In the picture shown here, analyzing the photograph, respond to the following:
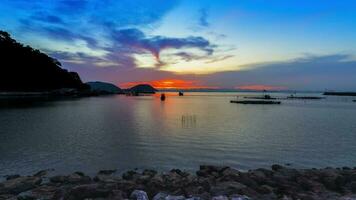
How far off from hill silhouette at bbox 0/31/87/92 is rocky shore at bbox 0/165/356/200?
11942 cm

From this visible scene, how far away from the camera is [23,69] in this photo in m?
124

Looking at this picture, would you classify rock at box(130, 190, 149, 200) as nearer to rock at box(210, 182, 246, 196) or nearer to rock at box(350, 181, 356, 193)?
rock at box(210, 182, 246, 196)

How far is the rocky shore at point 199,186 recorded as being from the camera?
11.2 meters

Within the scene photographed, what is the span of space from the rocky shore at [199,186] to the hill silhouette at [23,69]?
119 meters

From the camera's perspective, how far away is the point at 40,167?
1773cm

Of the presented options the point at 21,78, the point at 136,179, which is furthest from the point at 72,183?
the point at 21,78

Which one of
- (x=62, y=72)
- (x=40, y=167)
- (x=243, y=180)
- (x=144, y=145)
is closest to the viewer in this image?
(x=243, y=180)

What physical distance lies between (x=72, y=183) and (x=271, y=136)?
23.8 meters

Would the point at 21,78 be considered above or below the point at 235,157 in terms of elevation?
above

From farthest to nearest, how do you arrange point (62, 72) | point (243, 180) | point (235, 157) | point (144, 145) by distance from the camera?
point (62, 72) → point (144, 145) → point (235, 157) → point (243, 180)

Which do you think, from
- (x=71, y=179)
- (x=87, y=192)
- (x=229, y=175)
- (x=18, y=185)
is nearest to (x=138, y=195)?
(x=87, y=192)

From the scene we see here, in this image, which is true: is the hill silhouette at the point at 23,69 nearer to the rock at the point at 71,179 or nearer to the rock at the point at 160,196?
the rock at the point at 71,179

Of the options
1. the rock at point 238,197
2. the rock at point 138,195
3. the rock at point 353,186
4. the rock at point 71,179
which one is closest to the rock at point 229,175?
the rock at point 238,197

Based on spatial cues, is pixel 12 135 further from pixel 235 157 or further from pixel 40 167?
pixel 235 157
